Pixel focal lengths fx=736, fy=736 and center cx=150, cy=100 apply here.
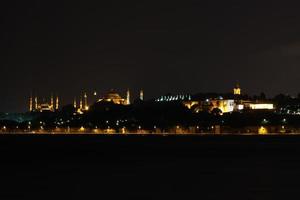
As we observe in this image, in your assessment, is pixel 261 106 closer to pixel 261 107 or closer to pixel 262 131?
pixel 261 107

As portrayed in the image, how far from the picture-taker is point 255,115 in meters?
172

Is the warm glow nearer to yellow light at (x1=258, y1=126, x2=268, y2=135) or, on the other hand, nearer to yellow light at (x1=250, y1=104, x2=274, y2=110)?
yellow light at (x1=250, y1=104, x2=274, y2=110)
